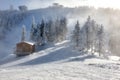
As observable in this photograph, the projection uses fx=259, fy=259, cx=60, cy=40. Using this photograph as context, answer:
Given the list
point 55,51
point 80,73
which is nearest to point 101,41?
point 55,51

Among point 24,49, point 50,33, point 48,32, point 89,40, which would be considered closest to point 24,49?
point 24,49

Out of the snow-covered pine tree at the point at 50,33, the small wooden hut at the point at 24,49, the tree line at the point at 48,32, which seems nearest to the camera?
the small wooden hut at the point at 24,49

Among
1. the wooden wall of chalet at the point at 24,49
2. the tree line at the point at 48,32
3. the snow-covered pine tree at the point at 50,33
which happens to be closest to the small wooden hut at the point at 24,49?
the wooden wall of chalet at the point at 24,49

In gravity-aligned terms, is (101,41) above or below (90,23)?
below

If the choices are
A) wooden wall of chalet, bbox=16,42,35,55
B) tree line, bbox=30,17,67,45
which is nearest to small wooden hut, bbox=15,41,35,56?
wooden wall of chalet, bbox=16,42,35,55

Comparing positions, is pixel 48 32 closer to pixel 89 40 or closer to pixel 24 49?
pixel 24 49

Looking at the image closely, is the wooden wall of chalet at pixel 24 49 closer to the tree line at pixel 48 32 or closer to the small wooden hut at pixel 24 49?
the small wooden hut at pixel 24 49

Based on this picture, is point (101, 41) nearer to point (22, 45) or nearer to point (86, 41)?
point (86, 41)

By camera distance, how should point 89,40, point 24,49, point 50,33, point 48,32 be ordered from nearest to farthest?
point 24,49 < point 89,40 < point 48,32 < point 50,33

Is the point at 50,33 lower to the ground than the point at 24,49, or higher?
higher

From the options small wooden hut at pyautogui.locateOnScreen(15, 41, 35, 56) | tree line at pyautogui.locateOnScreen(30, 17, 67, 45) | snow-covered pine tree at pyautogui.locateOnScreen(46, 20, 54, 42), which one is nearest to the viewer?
small wooden hut at pyautogui.locateOnScreen(15, 41, 35, 56)

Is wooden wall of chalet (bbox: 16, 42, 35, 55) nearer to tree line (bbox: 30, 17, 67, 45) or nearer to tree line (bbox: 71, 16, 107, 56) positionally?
tree line (bbox: 71, 16, 107, 56)

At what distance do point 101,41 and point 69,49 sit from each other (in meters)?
11.9

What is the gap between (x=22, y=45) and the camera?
9562 centimetres
